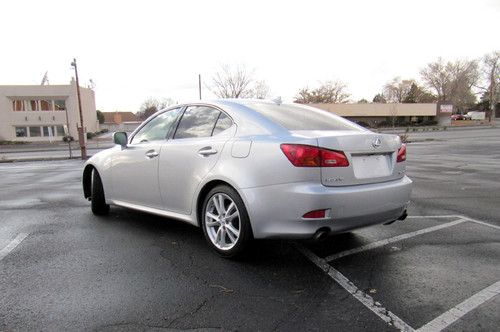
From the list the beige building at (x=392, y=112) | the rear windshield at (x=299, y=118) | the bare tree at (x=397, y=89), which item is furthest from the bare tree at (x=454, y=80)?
the rear windshield at (x=299, y=118)

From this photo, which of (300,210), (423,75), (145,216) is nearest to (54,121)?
(145,216)

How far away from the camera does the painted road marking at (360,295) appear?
270 cm

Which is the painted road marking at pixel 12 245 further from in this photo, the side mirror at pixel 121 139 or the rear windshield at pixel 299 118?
the rear windshield at pixel 299 118

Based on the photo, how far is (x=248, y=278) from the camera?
3467 millimetres

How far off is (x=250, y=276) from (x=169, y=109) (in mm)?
2436

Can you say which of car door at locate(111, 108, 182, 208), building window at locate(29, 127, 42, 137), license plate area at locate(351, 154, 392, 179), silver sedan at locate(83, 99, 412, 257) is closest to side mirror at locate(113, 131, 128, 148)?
car door at locate(111, 108, 182, 208)

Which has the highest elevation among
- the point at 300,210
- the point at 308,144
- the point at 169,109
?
the point at 169,109

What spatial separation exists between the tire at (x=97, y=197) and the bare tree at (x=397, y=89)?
101m

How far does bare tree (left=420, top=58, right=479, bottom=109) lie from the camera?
9175 cm

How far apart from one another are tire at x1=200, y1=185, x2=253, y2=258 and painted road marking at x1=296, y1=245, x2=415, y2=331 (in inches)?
29.2

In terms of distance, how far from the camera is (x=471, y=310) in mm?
2850

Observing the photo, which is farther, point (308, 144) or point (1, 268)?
point (1, 268)

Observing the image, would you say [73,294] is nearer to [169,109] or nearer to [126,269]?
[126,269]

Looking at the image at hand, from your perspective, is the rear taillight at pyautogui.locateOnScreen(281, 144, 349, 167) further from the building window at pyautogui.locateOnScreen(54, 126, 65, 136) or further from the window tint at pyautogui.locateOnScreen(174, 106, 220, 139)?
the building window at pyautogui.locateOnScreen(54, 126, 65, 136)
